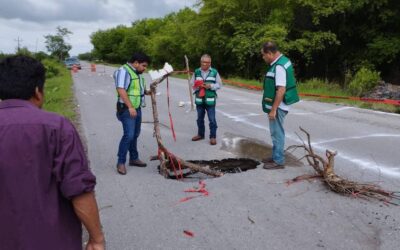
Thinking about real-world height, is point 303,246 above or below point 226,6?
below

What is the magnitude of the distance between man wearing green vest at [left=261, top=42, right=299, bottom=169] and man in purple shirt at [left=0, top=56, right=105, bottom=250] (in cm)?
462

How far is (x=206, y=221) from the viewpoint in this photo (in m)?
4.88

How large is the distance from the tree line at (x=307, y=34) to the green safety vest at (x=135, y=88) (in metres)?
21.5

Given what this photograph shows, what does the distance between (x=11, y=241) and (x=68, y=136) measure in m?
0.59

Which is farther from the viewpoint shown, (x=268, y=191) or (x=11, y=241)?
(x=268, y=191)

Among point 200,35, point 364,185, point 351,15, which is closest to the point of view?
point 364,185

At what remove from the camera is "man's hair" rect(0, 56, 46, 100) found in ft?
7.38

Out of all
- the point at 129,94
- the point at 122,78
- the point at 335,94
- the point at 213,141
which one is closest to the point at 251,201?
the point at 129,94

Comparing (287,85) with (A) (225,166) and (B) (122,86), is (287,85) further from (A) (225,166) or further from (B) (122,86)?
(B) (122,86)

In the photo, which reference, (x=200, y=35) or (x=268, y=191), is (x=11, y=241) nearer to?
(x=268, y=191)

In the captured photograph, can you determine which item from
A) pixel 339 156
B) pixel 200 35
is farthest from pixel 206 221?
pixel 200 35

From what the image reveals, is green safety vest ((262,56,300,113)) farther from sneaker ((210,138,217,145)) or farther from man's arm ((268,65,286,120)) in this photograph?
sneaker ((210,138,217,145))

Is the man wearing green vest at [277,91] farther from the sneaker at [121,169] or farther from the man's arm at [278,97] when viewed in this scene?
the sneaker at [121,169]

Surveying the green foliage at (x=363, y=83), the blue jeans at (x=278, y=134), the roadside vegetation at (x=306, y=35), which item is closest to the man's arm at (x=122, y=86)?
the blue jeans at (x=278, y=134)
